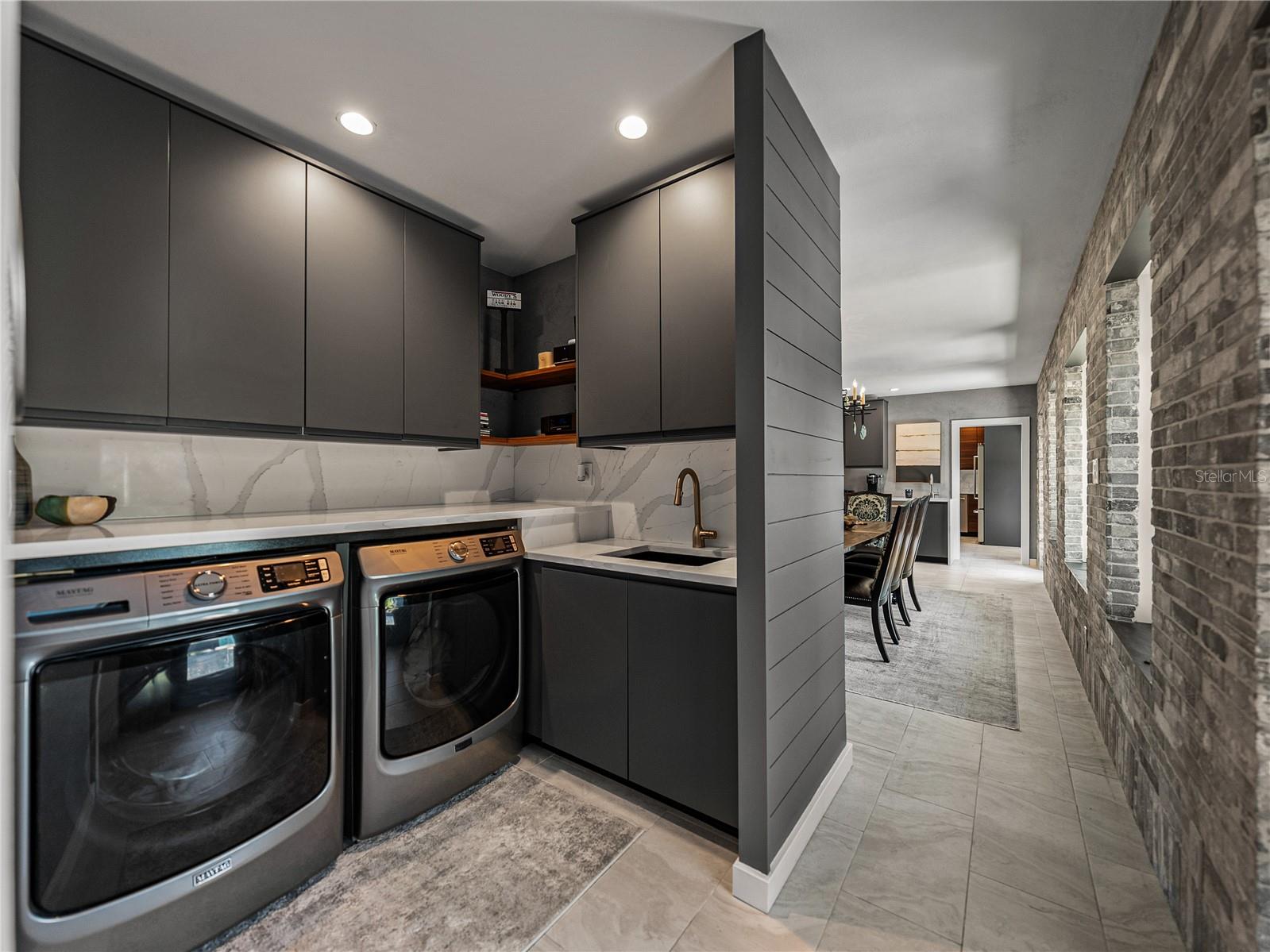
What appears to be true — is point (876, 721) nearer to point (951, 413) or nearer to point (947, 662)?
point (947, 662)

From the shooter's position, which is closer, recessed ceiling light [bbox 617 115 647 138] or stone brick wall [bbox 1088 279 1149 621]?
recessed ceiling light [bbox 617 115 647 138]

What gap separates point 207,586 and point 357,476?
3.82 ft

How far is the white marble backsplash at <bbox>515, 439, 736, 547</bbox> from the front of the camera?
254 centimetres

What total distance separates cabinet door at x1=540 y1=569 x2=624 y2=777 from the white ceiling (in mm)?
1693

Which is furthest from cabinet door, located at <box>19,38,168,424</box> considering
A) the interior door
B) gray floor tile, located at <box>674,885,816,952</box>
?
the interior door

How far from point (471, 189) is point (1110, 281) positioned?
2.96 metres

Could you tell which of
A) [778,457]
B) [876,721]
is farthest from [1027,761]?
[778,457]

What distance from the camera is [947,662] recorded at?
3578 mm

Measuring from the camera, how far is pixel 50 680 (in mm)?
1230

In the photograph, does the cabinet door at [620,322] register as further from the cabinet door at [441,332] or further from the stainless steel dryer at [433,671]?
the stainless steel dryer at [433,671]

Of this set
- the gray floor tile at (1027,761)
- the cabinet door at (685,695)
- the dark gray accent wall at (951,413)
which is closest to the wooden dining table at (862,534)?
the gray floor tile at (1027,761)

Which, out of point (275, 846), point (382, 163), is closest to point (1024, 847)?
point (275, 846)

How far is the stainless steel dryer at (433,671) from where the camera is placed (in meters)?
1.83

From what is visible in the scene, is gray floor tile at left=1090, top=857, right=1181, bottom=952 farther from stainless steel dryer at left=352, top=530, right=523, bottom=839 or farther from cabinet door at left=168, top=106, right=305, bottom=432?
cabinet door at left=168, top=106, right=305, bottom=432
